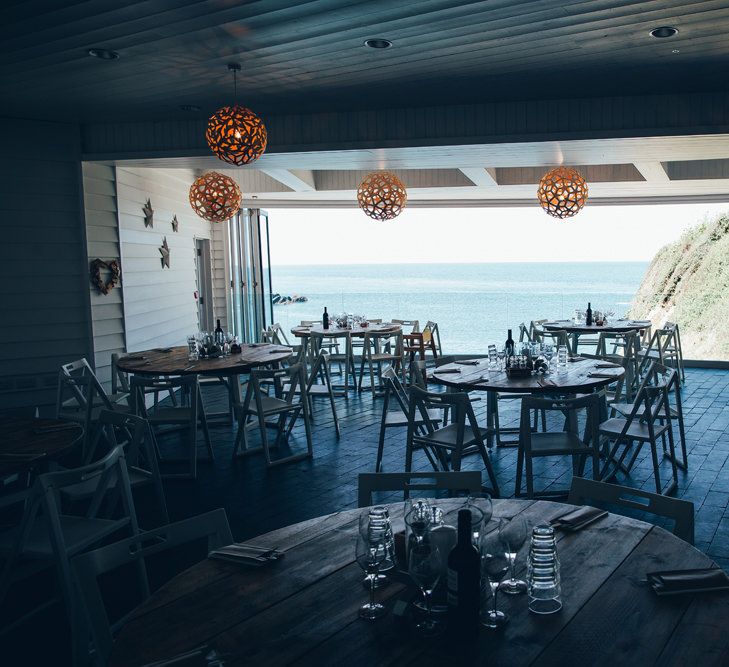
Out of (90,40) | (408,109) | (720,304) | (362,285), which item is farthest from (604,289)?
(90,40)

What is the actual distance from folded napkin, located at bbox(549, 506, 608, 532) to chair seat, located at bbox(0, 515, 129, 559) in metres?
1.94

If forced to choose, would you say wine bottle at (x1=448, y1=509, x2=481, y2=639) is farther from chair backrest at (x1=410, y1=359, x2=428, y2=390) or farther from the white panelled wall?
the white panelled wall

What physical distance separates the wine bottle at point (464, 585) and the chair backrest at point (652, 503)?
0.69 m

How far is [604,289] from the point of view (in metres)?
38.3

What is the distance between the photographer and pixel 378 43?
447 centimetres

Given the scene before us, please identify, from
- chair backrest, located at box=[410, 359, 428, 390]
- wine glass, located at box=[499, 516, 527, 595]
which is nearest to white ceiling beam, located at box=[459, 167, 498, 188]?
chair backrest, located at box=[410, 359, 428, 390]

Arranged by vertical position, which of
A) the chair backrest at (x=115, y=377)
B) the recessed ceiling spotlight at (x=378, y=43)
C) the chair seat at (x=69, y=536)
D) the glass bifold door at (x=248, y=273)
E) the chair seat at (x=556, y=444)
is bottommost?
the chair seat at (x=556, y=444)

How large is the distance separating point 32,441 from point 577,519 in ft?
8.70

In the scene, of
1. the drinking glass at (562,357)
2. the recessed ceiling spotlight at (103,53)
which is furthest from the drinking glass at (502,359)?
the recessed ceiling spotlight at (103,53)

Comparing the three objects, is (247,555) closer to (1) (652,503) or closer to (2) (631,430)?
(1) (652,503)

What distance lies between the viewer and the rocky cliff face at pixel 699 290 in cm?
1440

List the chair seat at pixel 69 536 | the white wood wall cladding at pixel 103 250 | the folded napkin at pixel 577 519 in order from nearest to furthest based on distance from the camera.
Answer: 1. the folded napkin at pixel 577 519
2. the chair seat at pixel 69 536
3. the white wood wall cladding at pixel 103 250

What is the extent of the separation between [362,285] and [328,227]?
474 centimetres

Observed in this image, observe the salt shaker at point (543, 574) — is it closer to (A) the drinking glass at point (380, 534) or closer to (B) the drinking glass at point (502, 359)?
(A) the drinking glass at point (380, 534)
